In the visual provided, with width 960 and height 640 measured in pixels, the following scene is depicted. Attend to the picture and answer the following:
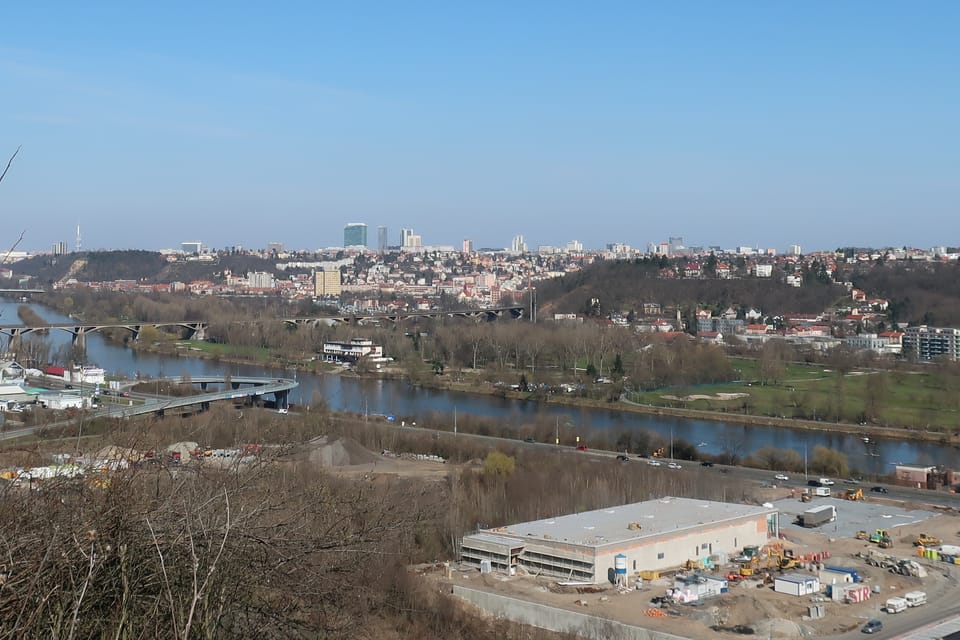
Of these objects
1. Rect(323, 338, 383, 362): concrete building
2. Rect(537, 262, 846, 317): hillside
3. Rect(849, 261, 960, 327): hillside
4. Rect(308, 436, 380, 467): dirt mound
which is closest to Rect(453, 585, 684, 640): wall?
Rect(308, 436, 380, 467): dirt mound

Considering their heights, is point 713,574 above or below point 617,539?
below

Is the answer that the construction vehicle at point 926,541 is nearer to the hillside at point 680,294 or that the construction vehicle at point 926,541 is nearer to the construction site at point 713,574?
the construction site at point 713,574

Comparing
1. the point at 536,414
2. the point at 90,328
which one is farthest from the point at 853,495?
the point at 90,328

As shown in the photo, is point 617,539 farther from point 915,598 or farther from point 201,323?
point 201,323

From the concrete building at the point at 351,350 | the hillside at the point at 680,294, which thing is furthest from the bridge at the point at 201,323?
the concrete building at the point at 351,350

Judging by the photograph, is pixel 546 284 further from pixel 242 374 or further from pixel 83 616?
pixel 83 616
